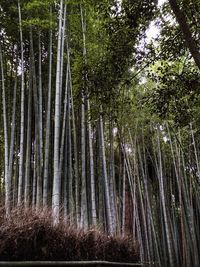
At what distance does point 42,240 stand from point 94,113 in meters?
Answer: 2.08

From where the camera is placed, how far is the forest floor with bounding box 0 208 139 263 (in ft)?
8.77

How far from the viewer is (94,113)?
4.73m

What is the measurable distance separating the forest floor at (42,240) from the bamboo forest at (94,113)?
0.05ft

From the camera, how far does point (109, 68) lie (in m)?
4.32

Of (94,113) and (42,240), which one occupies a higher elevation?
(94,113)

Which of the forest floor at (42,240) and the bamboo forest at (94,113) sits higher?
the bamboo forest at (94,113)

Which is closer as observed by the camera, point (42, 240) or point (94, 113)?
point (42, 240)

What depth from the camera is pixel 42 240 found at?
→ 9.84 feet

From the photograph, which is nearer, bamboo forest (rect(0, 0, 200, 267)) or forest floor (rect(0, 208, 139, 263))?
forest floor (rect(0, 208, 139, 263))

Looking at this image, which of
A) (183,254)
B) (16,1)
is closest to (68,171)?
(16,1)

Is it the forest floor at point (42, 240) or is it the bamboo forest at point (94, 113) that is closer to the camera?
the forest floor at point (42, 240)

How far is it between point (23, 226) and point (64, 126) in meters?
3.69

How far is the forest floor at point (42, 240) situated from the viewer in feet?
8.77

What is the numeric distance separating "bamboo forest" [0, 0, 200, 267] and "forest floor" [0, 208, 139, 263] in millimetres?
16
